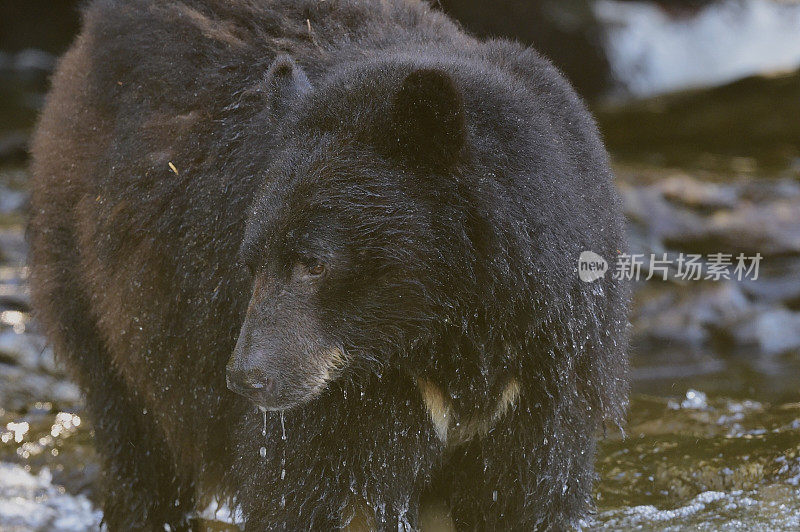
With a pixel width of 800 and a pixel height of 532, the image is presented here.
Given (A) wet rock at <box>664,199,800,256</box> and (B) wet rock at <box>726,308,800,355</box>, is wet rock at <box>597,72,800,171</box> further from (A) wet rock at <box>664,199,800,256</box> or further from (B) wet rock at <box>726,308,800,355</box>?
(B) wet rock at <box>726,308,800,355</box>

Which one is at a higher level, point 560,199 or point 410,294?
point 560,199

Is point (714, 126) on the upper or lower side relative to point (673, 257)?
lower

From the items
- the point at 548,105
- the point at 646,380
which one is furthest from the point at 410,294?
the point at 646,380

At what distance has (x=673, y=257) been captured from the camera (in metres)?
7.58

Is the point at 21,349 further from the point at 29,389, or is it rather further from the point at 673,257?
the point at 673,257

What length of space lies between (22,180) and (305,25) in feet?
22.5

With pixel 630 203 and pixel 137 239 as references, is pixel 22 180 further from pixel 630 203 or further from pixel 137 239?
pixel 137 239

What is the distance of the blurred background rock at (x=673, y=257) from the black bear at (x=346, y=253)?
1.08 m

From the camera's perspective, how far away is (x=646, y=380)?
651 centimetres

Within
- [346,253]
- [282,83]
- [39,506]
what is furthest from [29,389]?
[346,253]

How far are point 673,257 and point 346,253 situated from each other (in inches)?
204

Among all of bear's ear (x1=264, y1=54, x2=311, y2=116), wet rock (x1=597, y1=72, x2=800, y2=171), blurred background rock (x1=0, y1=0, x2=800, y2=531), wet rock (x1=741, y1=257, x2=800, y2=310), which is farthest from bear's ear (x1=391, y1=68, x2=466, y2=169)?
wet rock (x1=597, y1=72, x2=800, y2=171)

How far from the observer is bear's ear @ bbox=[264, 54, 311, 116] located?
3188 millimetres

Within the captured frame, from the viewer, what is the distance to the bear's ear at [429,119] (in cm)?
271
